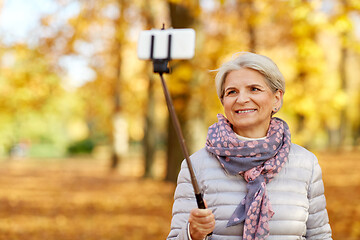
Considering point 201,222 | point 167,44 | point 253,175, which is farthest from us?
point 253,175

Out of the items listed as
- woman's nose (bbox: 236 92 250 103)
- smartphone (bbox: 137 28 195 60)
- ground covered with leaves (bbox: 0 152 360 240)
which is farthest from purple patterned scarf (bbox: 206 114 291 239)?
ground covered with leaves (bbox: 0 152 360 240)

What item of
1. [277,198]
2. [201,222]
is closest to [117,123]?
[277,198]

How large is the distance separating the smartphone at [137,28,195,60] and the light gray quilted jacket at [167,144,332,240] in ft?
2.05

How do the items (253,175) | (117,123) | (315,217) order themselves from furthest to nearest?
(117,123)
(315,217)
(253,175)

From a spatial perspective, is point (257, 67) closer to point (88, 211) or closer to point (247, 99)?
point (247, 99)

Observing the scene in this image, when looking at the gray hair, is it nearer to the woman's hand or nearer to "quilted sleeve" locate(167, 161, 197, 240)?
"quilted sleeve" locate(167, 161, 197, 240)

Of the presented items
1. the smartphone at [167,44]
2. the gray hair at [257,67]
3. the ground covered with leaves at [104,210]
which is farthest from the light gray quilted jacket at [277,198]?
the ground covered with leaves at [104,210]

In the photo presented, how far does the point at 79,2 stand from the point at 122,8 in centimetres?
197

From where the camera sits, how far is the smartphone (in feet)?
5.83

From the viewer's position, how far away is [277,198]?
2131mm

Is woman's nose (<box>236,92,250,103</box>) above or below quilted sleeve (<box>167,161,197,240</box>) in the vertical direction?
above

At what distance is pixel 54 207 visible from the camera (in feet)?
35.1

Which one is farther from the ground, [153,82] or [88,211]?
[153,82]

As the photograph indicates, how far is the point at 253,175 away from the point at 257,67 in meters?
0.49
